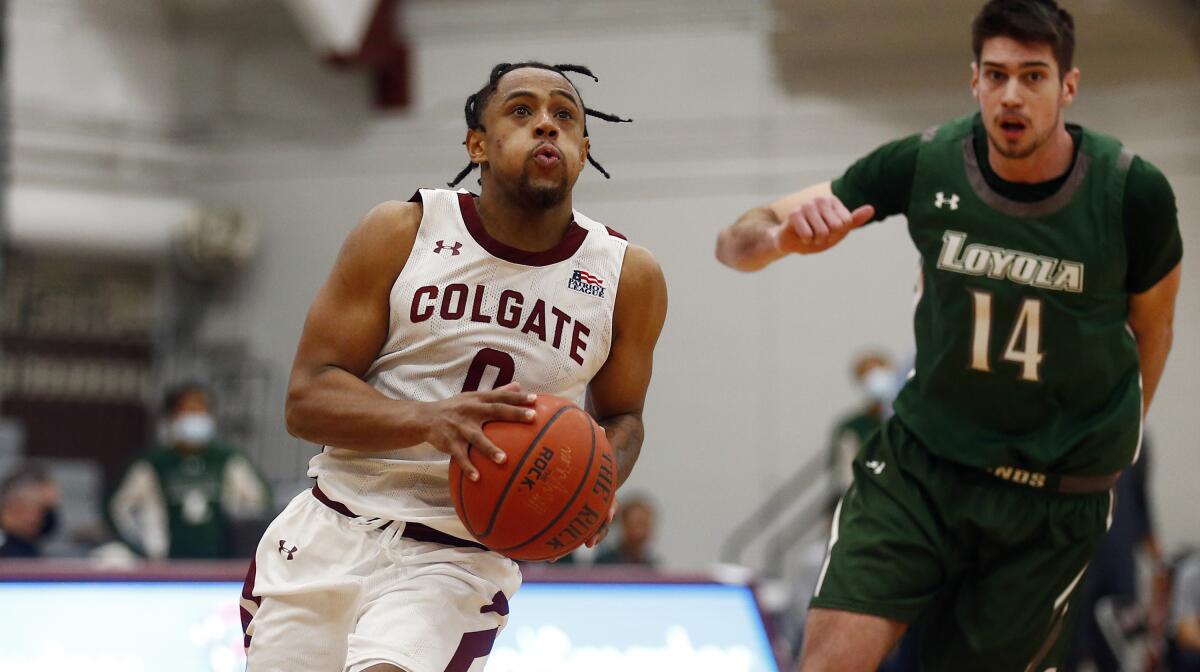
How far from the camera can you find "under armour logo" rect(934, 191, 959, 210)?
3.79 meters

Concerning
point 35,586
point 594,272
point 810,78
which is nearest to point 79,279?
point 810,78

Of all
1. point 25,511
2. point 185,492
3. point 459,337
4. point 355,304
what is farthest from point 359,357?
point 185,492

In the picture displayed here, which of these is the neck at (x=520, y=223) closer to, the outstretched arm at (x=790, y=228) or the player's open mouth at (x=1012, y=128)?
the outstretched arm at (x=790, y=228)

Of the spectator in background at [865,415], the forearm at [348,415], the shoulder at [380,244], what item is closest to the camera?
the forearm at [348,415]

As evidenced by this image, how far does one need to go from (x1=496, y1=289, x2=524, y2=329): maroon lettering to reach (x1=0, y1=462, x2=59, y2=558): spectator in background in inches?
244

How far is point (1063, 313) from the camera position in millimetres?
3680

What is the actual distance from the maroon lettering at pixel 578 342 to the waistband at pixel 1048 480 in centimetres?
113

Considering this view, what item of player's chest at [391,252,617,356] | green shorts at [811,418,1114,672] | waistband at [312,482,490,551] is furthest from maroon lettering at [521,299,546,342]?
green shorts at [811,418,1114,672]

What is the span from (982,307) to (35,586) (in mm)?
3855

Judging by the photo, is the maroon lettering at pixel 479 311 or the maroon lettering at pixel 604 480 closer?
the maroon lettering at pixel 604 480

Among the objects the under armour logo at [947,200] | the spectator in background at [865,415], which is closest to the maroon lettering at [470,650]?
the under armour logo at [947,200]

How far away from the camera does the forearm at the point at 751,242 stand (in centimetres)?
384

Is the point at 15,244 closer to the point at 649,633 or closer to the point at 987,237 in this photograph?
the point at 649,633

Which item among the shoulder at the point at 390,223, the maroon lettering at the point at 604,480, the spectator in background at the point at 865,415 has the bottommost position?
the spectator in background at the point at 865,415
